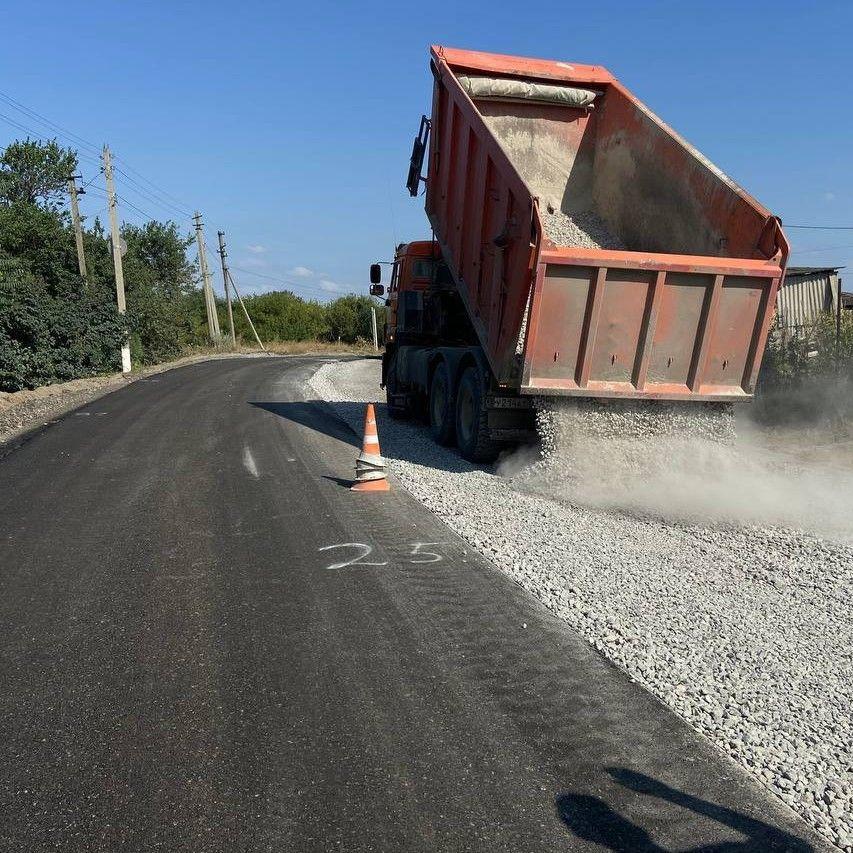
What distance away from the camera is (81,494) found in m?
7.02

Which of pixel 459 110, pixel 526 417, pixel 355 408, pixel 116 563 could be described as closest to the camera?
pixel 116 563

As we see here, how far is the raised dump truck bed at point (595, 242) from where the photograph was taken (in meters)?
6.64

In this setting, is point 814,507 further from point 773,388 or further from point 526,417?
point 773,388

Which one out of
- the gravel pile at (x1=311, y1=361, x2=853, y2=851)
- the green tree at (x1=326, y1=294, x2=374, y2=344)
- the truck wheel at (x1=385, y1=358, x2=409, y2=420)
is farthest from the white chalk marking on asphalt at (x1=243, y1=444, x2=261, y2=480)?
the green tree at (x1=326, y1=294, x2=374, y2=344)

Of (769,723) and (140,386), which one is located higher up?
(769,723)

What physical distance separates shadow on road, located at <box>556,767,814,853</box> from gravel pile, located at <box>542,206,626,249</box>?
641 cm

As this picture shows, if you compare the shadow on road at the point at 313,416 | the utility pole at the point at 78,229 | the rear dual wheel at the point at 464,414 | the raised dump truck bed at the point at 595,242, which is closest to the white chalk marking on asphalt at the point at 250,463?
the shadow on road at the point at 313,416

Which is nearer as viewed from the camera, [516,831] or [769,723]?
[516,831]

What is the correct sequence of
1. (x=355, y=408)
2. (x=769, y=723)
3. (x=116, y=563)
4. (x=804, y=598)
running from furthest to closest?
1. (x=355, y=408)
2. (x=116, y=563)
3. (x=804, y=598)
4. (x=769, y=723)

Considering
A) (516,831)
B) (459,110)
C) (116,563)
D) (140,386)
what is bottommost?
(140,386)

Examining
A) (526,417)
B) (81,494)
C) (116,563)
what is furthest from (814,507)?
(81,494)

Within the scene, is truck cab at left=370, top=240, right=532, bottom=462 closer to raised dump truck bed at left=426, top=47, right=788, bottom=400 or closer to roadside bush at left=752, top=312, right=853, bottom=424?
raised dump truck bed at left=426, top=47, right=788, bottom=400

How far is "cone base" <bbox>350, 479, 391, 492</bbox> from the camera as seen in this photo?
7152 millimetres

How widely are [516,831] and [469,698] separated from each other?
85 cm
